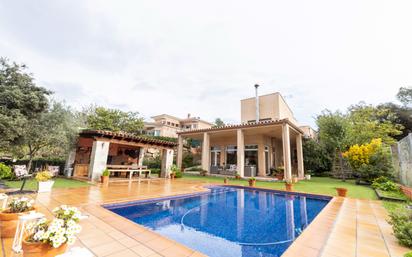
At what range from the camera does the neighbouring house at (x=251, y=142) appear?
14.4m

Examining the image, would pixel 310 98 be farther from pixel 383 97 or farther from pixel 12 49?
pixel 12 49

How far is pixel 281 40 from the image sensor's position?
8.41m

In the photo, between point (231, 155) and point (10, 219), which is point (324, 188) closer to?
point (231, 155)

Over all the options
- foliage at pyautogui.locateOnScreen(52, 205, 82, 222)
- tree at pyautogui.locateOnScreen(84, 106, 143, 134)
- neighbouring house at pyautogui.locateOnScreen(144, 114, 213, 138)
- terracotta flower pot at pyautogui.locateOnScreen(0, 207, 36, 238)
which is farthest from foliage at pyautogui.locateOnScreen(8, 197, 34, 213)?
neighbouring house at pyautogui.locateOnScreen(144, 114, 213, 138)

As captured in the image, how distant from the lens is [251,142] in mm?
16922

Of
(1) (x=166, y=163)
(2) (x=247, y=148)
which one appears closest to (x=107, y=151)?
(1) (x=166, y=163)

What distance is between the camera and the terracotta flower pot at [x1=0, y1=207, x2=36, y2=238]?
9.39 ft

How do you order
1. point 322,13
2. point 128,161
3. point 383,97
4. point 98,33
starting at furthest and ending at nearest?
point 383,97, point 128,161, point 98,33, point 322,13

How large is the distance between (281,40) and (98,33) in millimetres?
8500

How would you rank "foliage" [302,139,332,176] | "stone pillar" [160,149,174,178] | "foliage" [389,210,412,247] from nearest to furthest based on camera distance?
"foliage" [389,210,412,247] → "stone pillar" [160,149,174,178] → "foliage" [302,139,332,176]

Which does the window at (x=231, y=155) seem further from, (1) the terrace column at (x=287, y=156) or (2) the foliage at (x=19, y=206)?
(2) the foliage at (x=19, y=206)

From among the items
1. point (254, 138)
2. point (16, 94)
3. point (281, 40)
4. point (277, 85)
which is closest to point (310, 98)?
point (277, 85)

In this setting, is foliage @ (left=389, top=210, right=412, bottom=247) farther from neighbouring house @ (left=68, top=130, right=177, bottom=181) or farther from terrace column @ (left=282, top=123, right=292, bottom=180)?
neighbouring house @ (left=68, top=130, right=177, bottom=181)

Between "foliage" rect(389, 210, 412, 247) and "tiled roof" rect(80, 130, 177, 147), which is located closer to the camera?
"foliage" rect(389, 210, 412, 247)
